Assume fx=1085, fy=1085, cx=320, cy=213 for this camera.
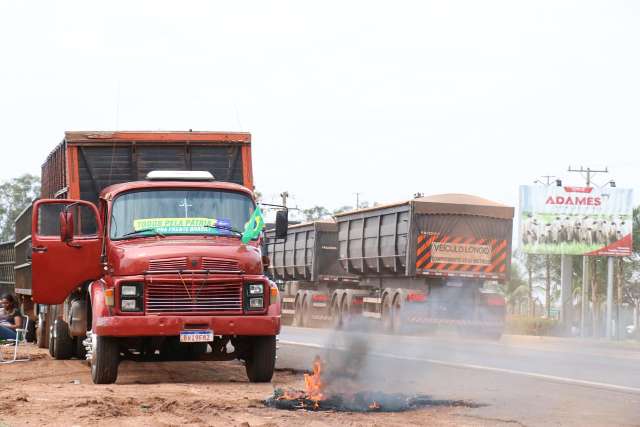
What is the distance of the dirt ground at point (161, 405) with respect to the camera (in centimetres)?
936

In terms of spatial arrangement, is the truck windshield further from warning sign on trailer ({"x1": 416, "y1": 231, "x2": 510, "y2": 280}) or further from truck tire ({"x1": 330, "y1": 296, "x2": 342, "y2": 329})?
truck tire ({"x1": 330, "y1": 296, "x2": 342, "y2": 329})

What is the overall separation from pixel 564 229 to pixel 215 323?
143 ft

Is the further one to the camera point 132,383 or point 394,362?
point 394,362

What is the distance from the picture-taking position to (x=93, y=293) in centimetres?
1292

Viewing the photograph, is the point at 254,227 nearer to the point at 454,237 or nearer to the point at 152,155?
the point at 152,155

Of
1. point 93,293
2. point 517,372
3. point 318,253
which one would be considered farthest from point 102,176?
point 318,253

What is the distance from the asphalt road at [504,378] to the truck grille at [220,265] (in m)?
1.57

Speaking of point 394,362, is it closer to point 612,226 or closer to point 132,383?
point 132,383

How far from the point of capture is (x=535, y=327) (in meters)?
55.9

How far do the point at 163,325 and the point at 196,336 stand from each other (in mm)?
390

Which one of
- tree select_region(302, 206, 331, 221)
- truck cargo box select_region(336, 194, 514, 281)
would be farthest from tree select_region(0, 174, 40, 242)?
truck cargo box select_region(336, 194, 514, 281)

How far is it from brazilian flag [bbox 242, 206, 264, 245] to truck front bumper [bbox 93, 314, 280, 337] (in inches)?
43.1

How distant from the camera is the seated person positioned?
800 inches

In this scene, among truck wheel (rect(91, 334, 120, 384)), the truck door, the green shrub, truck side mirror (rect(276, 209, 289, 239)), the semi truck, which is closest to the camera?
truck wheel (rect(91, 334, 120, 384))
